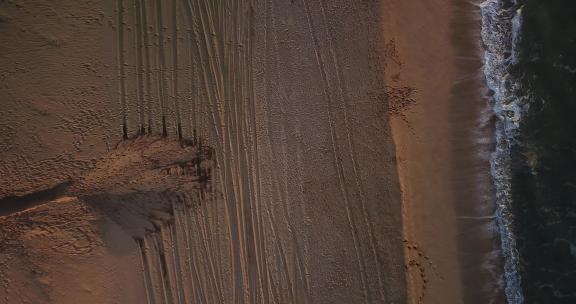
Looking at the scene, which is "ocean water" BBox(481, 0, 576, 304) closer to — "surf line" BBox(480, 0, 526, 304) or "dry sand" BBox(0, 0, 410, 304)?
"surf line" BBox(480, 0, 526, 304)

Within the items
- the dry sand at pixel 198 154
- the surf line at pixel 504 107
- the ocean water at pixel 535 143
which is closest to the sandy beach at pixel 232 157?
the dry sand at pixel 198 154

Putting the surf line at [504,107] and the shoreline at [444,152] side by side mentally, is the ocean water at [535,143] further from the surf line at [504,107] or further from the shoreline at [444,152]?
the shoreline at [444,152]

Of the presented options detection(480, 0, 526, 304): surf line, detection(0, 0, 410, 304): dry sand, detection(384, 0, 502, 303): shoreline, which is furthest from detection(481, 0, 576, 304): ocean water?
detection(0, 0, 410, 304): dry sand

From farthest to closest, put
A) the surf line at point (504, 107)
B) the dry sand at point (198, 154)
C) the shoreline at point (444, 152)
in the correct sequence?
the surf line at point (504, 107)
the shoreline at point (444, 152)
the dry sand at point (198, 154)

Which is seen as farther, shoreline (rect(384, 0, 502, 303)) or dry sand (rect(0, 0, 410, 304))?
shoreline (rect(384, 0, 502, 303))

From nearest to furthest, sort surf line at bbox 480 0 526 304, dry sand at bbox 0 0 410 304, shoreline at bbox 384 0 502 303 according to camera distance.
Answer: dry sand at bbox 0 0 410 304 → shoreline at bbox 384 0 502 303 → surf line at bbox 480 0 526 304

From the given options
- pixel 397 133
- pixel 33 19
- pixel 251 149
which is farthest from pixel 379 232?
pixel 33 19
